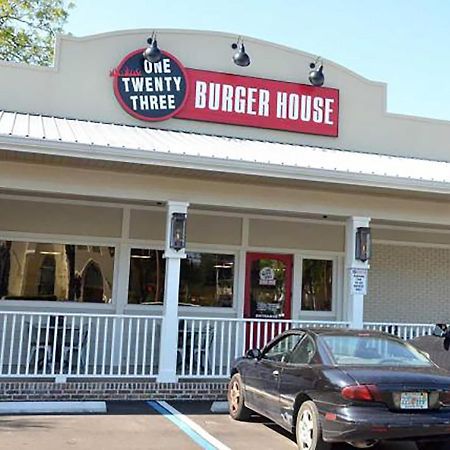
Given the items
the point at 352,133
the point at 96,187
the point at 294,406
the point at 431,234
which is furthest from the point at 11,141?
the point at 431,234

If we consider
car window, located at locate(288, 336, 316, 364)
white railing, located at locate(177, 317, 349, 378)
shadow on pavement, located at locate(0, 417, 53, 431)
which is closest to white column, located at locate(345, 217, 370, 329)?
white railing, located at locate(177, 317, 349, 378)

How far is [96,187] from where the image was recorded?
407 inches

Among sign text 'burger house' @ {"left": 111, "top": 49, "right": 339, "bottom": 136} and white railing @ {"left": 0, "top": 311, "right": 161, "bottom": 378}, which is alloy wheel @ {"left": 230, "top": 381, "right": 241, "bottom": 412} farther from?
sign text 'burger house' @ {"left": 111, "top": 49, "right": 339, "bottom": 136}

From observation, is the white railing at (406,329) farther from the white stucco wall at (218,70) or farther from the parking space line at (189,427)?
the parking space line at (189,427)

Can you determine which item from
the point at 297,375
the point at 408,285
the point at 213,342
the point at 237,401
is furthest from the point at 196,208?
the point at 297,375

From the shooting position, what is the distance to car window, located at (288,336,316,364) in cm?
717

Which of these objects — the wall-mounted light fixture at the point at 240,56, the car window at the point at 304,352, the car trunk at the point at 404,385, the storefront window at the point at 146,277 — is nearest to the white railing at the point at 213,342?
the storefront window at the point at 146,277

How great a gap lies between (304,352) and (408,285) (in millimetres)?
7712

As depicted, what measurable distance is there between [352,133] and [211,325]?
5.32 m

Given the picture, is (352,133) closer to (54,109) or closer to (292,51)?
(292,51)

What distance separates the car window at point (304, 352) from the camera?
23.5ft

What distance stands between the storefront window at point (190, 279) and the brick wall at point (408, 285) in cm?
330

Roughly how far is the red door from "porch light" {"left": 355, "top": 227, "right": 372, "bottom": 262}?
8.44 feet

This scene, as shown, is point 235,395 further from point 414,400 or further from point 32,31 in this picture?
point 32,31
